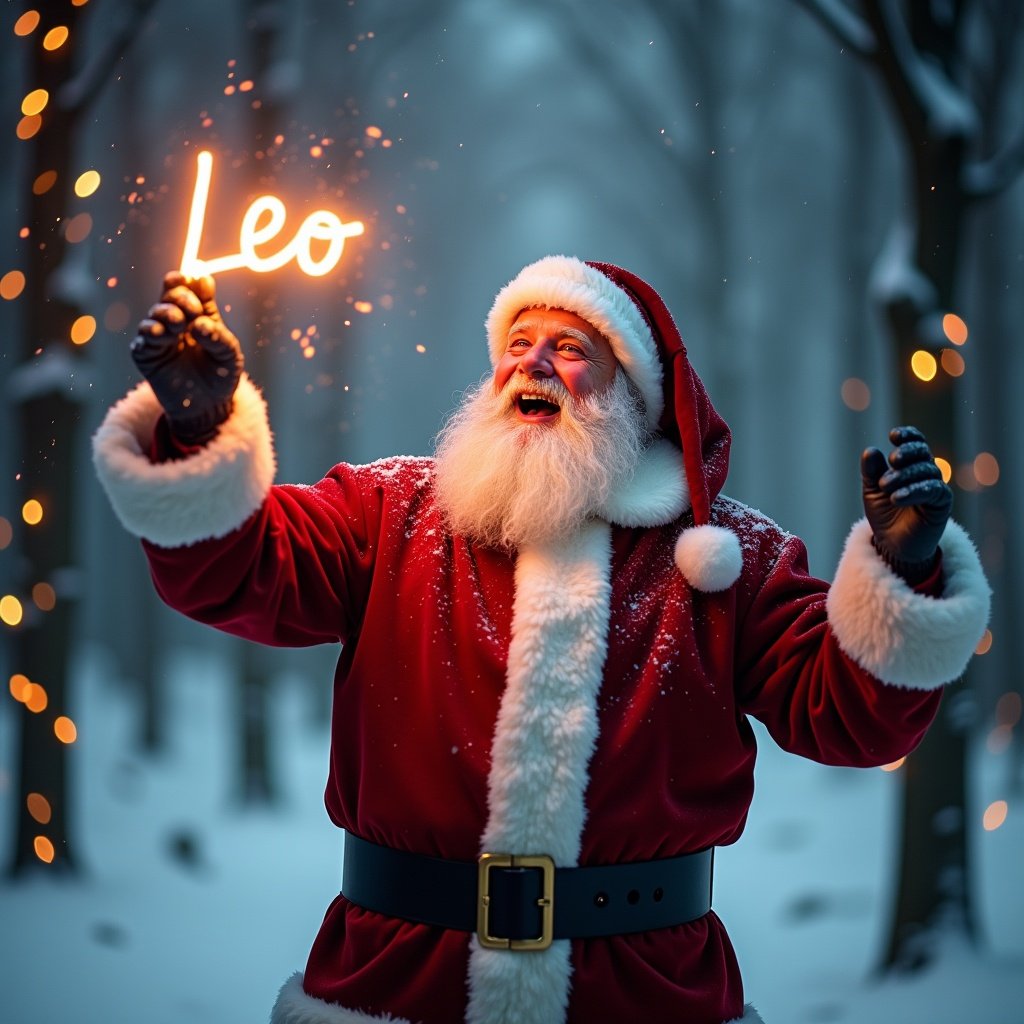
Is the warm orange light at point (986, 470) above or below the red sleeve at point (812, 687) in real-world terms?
above

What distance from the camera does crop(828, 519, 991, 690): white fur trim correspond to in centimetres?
172

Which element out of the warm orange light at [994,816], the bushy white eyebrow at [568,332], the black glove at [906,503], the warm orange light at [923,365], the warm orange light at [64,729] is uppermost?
the warm orange light at [923,365]

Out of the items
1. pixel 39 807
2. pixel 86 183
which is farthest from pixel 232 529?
pixel 39 807

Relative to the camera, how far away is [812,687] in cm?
186

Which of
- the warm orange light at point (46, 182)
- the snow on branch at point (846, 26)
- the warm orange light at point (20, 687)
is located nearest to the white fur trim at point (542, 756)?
the warm orange light at point (46, 182)

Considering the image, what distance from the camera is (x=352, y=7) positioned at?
3.87 meters

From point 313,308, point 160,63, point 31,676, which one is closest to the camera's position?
point 313,308

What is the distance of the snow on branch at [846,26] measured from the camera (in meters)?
3.66

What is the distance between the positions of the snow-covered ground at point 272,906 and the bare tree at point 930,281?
23 centimetres

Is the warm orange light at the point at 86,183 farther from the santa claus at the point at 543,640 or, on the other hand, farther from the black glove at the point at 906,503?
the black glove at the point at 906,503

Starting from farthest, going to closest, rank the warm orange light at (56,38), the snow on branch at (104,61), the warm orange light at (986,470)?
the warm orange light at (986,470), the warm orange light at (56,38), the snow on branch at (104,61)

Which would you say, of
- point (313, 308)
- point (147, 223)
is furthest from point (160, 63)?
point (313, 308)

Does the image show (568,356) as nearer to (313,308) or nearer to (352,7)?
(313,308)

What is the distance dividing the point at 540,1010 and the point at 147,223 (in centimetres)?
224
